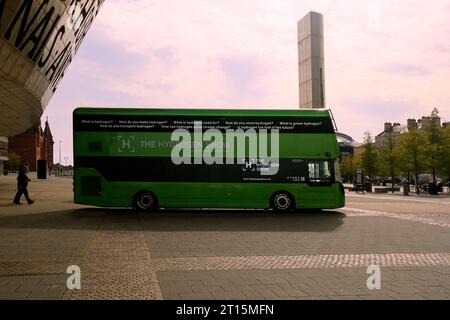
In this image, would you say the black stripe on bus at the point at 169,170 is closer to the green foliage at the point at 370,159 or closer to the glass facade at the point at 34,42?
the glass facade at the point at 34,42

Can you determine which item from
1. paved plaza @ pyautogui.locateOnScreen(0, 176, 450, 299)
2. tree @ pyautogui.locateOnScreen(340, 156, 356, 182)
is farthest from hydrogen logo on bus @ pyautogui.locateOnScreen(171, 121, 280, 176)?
tree @ pyautogui.locateOnScreen(340, 156, 356, 182)

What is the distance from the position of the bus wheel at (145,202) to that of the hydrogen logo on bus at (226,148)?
5.14 feet

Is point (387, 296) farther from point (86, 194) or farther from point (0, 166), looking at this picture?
point (0, 166)

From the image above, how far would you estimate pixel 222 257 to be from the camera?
8922mm

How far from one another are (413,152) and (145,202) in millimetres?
34575

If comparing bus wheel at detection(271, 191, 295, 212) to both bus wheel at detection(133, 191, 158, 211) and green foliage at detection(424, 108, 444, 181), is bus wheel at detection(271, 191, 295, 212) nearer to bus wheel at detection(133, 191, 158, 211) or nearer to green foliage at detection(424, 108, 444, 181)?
bus wheel at detection(133, 191, 158, 211)

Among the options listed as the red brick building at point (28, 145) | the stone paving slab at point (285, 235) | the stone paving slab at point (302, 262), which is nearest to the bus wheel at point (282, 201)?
the stone paving slab at point (285, 235)

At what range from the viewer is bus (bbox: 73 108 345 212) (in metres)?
18.0

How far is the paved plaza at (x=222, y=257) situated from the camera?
625cm

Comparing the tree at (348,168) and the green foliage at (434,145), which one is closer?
the green foliage at (434,145)

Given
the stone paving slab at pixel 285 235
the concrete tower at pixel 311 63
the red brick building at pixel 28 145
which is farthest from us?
the red brick building at pixel 28 145

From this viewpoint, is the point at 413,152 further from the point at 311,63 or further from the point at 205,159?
the point at 205,159

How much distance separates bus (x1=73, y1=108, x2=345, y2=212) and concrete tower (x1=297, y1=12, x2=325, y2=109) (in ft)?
100
